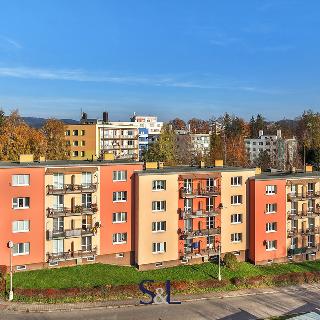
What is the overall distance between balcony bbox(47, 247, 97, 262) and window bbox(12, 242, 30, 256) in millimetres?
2259

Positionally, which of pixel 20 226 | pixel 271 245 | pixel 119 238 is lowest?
pixel 271 245

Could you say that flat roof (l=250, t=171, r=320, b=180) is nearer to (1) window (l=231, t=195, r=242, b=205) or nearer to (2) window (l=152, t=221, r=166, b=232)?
(1) window (l=231, t=195, r=242, b=205)

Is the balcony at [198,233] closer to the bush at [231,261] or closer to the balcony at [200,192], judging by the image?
the bush at [231,261]

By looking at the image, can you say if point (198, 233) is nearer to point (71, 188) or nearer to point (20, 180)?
point (71, 188)

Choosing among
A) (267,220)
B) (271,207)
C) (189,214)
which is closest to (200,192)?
(189,214)

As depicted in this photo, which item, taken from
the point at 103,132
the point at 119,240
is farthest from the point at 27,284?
the point at 103,132

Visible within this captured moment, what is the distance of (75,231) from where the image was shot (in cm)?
4778

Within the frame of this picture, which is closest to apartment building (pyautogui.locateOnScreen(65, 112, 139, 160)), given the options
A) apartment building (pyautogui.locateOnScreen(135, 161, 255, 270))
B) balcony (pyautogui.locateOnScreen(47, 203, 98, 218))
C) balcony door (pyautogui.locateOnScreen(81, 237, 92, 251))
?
apartment building (pyautogui.locateOnScreen(135, 161, 255, 270))

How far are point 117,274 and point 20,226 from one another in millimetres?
10820

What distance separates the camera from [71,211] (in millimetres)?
48031

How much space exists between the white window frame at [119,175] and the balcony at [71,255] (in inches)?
307

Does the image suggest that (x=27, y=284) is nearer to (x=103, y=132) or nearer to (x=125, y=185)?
(x=125, y=185)

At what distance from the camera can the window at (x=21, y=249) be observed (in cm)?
4509

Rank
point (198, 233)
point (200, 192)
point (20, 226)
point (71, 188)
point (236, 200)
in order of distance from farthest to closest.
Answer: point (236, 200), point (200, 192), point (198, 233), point (71, 188), point (20, 226)
